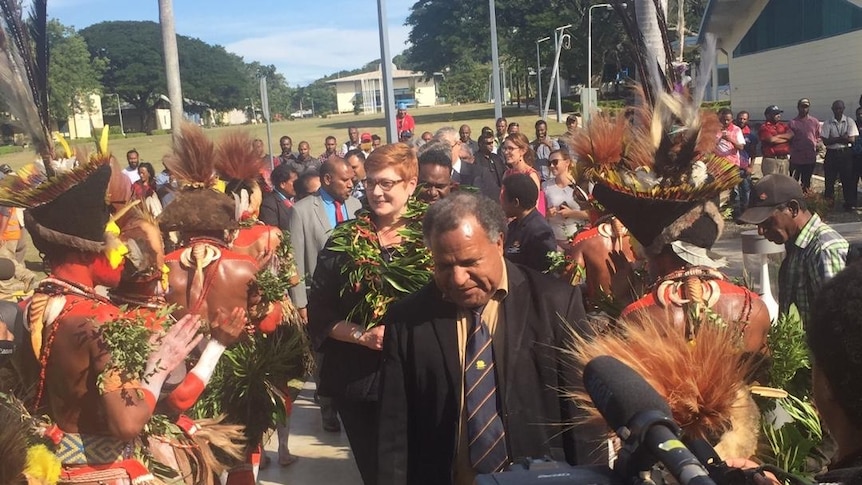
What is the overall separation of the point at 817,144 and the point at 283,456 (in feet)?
41.8

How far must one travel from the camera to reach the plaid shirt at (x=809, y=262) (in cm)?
412

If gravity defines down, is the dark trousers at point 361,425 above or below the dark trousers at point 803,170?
below

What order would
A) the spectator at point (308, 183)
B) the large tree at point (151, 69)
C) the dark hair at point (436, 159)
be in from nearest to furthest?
the dark hair at point (436, 159), the spectator at point (308, 183), the large tree at point (151, 69)

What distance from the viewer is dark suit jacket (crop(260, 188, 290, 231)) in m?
8.66

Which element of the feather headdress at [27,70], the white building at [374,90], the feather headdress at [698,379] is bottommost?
the feather headdress at [698,379]

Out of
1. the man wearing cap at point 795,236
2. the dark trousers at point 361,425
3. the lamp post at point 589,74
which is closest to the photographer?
the dark trousers at point 361,425

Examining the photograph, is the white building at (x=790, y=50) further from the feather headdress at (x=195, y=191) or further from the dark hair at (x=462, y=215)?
the dark hair at (x=462, y=215)

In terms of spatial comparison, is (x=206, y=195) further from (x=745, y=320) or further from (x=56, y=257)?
(x=745, y=320)

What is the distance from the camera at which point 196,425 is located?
13.2ft

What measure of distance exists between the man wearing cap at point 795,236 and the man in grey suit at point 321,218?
3.66 meters

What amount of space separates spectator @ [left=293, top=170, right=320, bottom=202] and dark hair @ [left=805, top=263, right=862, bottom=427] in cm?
703

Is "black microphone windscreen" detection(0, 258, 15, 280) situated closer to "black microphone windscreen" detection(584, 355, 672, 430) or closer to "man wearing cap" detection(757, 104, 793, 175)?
"black microphone windscreen" detection(584, 355, 672, 430)

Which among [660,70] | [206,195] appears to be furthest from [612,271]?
[206,195]

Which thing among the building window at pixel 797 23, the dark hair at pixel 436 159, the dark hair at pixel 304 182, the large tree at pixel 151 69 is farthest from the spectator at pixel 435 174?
the large tree at pixel 151 69
